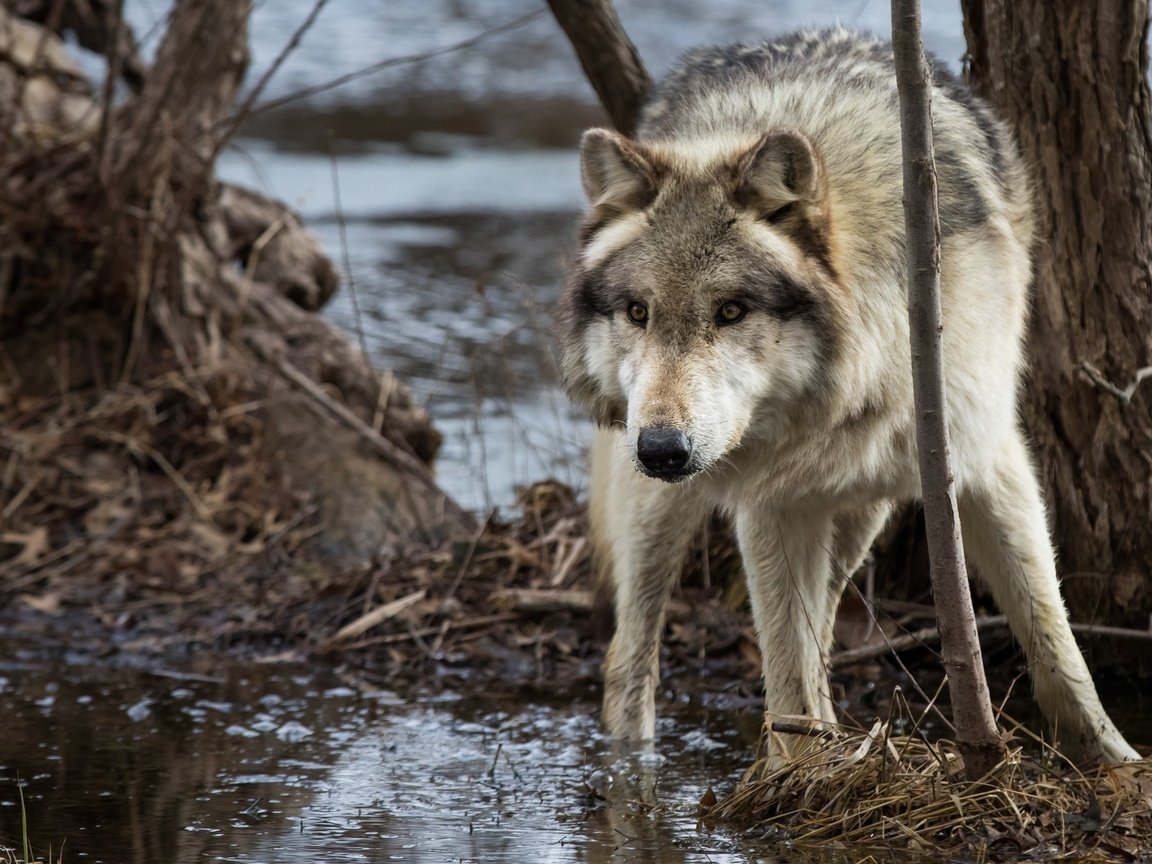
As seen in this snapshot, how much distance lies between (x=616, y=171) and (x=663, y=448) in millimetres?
914

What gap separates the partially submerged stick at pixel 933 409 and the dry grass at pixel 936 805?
10cm

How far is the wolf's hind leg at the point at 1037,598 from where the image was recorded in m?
4.46

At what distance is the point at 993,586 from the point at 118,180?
446 cm

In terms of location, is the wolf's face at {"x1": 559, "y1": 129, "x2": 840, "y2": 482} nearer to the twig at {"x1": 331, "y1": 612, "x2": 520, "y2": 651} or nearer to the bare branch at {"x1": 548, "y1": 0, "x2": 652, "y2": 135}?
the bare branch at {"x1": 548, "y1": 0, "x2": 652, "y2": 135}

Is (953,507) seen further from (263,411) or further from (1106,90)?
(263,411)

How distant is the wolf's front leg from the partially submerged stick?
953 mm

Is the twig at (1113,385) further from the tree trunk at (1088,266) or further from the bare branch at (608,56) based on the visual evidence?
the bare branch at (608,56)

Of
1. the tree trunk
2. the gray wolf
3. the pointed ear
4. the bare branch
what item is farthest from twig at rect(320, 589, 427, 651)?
the pointed ear

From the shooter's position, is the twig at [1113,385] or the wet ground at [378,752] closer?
the wet ground at [378,752]

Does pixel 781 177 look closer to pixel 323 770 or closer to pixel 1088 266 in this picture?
pixel 1088 266

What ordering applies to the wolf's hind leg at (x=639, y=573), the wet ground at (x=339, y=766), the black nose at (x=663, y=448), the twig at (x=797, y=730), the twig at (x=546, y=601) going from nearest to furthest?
the black nose at (x=663, y=448)
the wet ground at (x=339, y=766)
the twig at (x=797, y=730)
the wolf's hind leg at (x=639, y=573)
the twig at (x=546, y=601)

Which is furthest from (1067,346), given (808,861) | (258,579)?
(258,579)

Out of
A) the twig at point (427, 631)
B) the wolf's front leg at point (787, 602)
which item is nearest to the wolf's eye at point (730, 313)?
the wolf's front leg at point (787, 602)

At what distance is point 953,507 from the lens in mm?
3568
